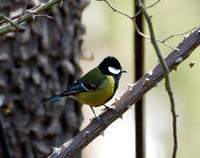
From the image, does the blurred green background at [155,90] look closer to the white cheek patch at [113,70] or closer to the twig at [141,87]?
the white cheek patch at [113,70]

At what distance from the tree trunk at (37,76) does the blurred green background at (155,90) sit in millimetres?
1751

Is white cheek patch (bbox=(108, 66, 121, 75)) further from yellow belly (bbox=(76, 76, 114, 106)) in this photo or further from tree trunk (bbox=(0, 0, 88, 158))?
tree trunk (bbox=(0, 0, 88, 158))

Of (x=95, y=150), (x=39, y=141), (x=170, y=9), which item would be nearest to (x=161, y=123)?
(x=95, y=150)

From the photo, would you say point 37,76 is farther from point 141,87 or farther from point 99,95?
point 141,87

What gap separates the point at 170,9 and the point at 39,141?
2.86m

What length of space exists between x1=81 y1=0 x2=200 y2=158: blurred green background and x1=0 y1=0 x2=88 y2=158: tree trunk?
1.75 m

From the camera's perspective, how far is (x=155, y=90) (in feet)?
19.4

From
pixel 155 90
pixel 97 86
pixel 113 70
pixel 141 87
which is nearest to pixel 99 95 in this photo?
pixel 97 86

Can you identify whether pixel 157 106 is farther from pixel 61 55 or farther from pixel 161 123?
pixel 61 55

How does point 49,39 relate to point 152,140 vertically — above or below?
above

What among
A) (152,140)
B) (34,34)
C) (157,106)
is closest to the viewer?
(34,34)

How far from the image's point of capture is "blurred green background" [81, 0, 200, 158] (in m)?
5.35

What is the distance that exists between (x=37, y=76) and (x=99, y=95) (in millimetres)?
503

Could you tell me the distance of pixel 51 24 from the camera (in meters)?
3.42
